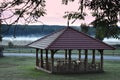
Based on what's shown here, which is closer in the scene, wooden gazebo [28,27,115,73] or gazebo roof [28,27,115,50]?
wooden gazebo [28,27,115,73]

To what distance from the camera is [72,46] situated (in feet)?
86.6

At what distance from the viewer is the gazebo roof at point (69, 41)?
26367 mm

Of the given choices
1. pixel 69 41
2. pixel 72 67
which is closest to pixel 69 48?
pixel 69 41

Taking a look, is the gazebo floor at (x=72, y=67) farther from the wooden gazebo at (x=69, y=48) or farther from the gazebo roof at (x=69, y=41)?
A: the gazebo roof at (x=69, y=41)

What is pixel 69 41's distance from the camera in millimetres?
26984

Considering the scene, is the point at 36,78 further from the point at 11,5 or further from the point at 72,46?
the point at 11,5

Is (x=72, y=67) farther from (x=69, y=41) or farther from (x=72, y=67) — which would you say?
(x=69, y=41)

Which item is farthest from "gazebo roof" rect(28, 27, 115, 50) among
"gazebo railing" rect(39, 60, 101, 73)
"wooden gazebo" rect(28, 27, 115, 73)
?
"gazebo railing" rect(39, 60, 101, 73)

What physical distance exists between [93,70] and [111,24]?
1817 centimetres

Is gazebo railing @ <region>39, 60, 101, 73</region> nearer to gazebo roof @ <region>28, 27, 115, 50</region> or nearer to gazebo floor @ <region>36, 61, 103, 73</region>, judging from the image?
gazebo floor @ <region>36, 61, 103, 73</region>

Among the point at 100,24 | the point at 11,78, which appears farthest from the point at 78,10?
the point at 11,78

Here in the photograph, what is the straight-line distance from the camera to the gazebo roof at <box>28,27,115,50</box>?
86.5 feet

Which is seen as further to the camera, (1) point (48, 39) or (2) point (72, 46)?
(1) point (48, 39)

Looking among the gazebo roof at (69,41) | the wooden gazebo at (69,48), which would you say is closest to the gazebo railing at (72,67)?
the wooden gazebo at (69,48)
